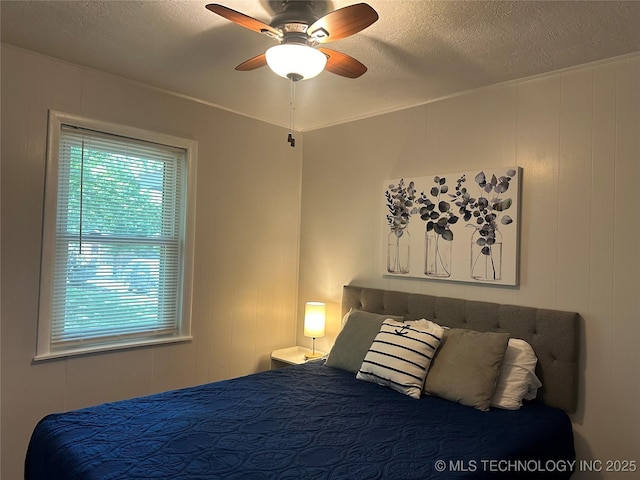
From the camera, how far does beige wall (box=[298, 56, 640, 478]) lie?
7.51 ft

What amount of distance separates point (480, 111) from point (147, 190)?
2218 millimetres

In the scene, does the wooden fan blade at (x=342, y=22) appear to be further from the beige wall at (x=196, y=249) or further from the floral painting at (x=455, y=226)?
the beige wall at (x=196, y=249)

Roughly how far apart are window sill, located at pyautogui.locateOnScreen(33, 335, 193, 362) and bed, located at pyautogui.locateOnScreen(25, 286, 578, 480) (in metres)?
0.71

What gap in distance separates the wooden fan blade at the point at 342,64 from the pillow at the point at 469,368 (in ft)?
5.04

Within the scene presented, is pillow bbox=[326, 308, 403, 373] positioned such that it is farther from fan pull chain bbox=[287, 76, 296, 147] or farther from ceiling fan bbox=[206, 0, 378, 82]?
ceiling fan bbox=[206, 0, 378, 82]

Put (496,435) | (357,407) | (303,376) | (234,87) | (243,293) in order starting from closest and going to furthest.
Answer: (496,435) < (357,407) < (303,376) < (234,87) < (243,293)

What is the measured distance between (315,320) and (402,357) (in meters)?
1.09

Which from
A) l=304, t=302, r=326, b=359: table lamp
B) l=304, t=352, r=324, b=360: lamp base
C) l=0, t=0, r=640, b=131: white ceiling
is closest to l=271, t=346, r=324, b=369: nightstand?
l=304, t=352, r=324, b=360: lamp base

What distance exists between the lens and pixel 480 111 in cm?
288

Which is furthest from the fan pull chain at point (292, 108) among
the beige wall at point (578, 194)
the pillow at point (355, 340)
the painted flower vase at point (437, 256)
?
the pillow at point (355, 340)

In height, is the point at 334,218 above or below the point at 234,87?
below

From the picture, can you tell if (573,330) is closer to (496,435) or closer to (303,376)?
(496,435)

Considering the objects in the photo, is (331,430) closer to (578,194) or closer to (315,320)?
(315,320)

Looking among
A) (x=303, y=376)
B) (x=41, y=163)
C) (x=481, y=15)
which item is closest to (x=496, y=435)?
(x=303, y=376)
